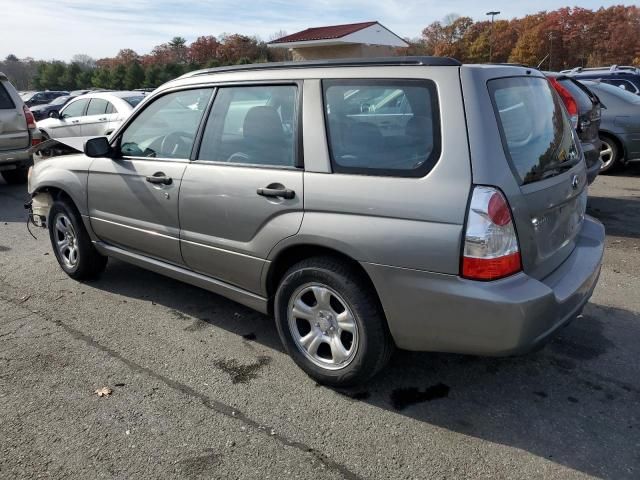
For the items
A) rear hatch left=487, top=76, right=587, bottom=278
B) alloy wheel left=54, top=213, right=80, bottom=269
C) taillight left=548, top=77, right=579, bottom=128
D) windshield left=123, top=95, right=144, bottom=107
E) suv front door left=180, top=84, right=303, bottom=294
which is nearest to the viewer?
rear hatch left=487, top=76, right=587, bottom=278

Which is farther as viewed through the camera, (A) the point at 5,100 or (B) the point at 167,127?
(A) the point at 5,100

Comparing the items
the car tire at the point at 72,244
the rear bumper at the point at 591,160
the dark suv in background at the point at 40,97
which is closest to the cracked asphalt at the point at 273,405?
the car tire at the point at 72,244

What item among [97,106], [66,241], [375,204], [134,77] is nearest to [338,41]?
[134,77]

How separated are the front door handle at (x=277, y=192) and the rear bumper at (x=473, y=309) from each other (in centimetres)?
64

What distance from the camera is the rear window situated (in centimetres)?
265

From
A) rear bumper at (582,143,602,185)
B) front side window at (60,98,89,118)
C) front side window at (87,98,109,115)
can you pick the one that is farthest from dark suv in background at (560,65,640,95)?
front side window at (60,98,89,118)

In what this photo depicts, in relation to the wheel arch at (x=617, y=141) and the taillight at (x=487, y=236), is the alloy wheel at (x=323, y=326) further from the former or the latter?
the wheel arch at (x=617, y=141)

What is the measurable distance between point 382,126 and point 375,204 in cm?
46

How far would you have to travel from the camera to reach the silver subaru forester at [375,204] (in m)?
2.49

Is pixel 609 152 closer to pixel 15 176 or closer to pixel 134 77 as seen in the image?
pixel 15 176

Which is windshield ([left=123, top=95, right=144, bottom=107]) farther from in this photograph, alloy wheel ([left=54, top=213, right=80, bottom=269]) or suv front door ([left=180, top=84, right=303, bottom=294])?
suv front door ([left=180, top=84, right=303, bottom=294])

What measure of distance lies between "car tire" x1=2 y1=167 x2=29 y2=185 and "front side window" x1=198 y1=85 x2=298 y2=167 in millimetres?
8119

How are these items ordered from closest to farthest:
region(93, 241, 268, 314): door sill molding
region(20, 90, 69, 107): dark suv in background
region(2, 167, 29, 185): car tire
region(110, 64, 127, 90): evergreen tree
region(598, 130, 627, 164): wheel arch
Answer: region(93, 241, 268, 314): door sill molding → region(598, 130, 627, 164): wheel arch → region(2, 167, 29, 185): car tire → region(20, 90, 69, 107): dark suv in background → region(110, 64, 127, 90): evergreen tree

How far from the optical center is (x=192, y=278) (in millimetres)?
3807
